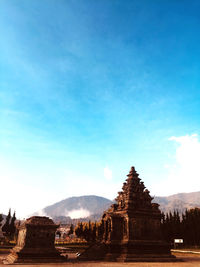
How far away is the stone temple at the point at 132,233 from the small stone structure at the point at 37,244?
4103mm

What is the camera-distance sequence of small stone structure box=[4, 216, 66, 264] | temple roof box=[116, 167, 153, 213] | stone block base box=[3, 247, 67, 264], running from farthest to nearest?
temple roof box=[116, 167, 153, 213], small stone structure box=[4, 216, 66, 264], stone block base box=[3, 247, 67, 264]

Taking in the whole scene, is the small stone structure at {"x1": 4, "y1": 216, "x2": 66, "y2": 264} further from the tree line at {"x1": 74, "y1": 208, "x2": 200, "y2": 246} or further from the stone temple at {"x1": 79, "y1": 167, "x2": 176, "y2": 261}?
the tree line at {"x1": 74, "y1": 208, "x2": 200, "y2": 246}

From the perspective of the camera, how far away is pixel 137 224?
1208 inches

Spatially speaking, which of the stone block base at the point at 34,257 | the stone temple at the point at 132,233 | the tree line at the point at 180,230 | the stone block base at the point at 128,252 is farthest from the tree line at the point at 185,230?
the stone block base at the point at 34,257

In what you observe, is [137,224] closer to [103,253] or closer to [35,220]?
[103,253]

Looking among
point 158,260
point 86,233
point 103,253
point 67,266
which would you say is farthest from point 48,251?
point 86,233

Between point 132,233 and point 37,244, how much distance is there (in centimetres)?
1254

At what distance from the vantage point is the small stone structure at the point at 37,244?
2455 centimetres

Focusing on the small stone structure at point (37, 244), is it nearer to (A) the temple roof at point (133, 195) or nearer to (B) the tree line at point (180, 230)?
(A) the temple roof at point (133, 195)

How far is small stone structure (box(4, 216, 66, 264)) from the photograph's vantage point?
24548 millimetres

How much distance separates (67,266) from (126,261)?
8.94 metres

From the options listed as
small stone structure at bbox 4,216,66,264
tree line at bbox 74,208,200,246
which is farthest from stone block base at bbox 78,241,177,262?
tree line at bbox 74,208,200,246

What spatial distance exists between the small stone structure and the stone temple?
410 cm

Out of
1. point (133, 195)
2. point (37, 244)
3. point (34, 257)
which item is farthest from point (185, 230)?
point (34, 257)
